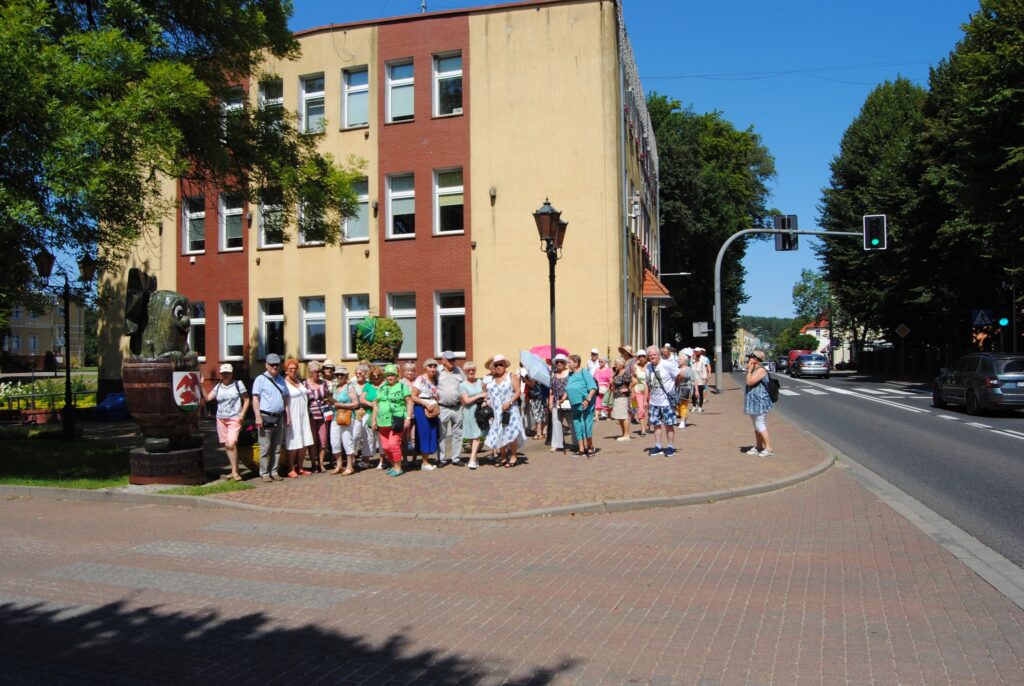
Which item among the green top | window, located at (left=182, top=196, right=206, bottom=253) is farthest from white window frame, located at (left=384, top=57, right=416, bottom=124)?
the green top

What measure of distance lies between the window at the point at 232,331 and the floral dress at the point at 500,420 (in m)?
16.3

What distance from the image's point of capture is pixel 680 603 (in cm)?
545

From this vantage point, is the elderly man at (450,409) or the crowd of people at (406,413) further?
the elderly man at (450,409)

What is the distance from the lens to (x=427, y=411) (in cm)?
1199

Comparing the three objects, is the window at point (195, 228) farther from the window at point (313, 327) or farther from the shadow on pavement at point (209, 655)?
the shadow on pavement at point (209, 655)

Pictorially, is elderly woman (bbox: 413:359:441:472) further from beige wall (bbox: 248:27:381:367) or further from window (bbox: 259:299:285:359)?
window (bbox: 259:299:285:359)

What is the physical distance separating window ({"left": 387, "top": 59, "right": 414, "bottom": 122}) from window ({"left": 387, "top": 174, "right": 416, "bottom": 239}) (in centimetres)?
180

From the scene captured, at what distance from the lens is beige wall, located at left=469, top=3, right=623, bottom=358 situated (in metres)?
22.3

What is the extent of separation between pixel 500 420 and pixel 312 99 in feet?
55.1

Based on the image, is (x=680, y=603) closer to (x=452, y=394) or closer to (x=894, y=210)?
(x=452, y=394)

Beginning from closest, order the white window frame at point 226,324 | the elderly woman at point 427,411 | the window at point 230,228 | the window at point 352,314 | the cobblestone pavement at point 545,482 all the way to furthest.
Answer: the cobblestone pavement at point 545,482 < the elderly woman at point 427,411 < the window at point 352,314 < the window at point 230,228 < the white window frame at point 226,324

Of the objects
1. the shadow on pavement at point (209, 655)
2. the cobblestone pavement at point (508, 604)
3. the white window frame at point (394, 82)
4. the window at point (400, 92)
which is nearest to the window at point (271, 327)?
the white window frame at point (394, 82)

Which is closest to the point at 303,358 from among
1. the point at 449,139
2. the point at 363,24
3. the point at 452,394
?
the point at 449,139

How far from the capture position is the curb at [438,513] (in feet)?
28.6
